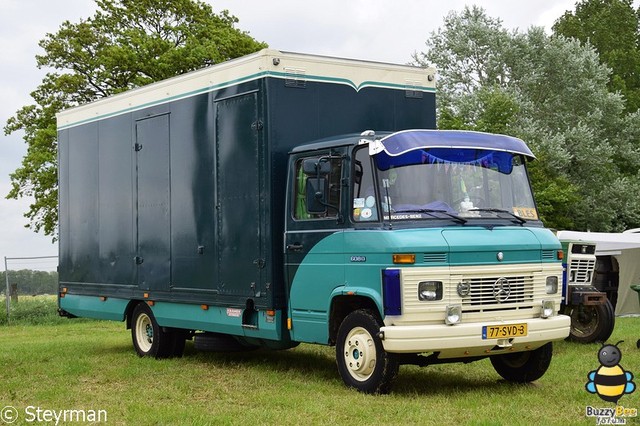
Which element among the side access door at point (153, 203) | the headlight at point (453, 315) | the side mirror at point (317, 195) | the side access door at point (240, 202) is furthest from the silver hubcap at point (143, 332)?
the headlight at point (453, 315)

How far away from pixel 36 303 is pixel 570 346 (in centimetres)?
1577

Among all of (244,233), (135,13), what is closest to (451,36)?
(135,13)

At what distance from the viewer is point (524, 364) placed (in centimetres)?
1073

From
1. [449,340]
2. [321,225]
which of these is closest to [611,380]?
[449,340]

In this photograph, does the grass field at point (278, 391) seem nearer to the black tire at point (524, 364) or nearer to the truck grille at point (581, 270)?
the black tire at point (524, 364)

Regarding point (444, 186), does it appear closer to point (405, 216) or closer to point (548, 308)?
point (405, 216)

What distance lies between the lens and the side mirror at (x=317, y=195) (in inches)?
400

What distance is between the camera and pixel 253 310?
11508 mm

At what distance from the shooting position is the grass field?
863 cm

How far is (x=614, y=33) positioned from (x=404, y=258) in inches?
1852

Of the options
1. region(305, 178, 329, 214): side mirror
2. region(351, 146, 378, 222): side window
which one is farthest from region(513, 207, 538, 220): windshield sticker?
region(305, 178, 329, 214): side mirror

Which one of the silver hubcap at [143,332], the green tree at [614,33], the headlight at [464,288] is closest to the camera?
the headlight at [464,288]

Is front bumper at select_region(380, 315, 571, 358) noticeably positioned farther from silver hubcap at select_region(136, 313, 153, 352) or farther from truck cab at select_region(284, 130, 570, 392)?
silver hubcap at select_region(136, 313, 153, 352)

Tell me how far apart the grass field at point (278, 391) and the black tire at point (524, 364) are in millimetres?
143
